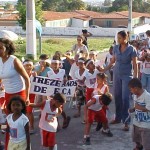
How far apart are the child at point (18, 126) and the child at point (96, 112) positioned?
210 centimetres

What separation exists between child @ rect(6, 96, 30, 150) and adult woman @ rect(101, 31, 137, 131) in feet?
10.3

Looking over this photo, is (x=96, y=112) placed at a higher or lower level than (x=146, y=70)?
lower

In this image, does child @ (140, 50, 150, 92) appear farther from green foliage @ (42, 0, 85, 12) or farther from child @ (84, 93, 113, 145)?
green foliage @ (42, 0, 85, 12)

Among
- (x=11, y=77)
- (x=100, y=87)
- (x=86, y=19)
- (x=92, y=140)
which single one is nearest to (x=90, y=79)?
(x=100, y=87)

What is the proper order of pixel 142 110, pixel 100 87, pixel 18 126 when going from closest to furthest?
pixel 18 126 → pixel 142 110 → pixel 100 87

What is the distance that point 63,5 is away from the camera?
3802 inches

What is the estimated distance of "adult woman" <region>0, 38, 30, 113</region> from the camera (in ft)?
22.2

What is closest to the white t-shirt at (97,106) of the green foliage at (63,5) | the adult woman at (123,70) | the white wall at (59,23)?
the adult woman at (123,70)

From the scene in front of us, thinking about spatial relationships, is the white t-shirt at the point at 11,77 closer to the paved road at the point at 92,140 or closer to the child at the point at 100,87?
the paved road at the point at 92,140

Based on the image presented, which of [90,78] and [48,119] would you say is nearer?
[48,119]

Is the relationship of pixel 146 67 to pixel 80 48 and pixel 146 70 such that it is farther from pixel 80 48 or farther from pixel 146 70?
pixel 80 48

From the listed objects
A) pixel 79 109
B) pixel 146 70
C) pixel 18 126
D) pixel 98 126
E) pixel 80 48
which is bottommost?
pixel 98 126

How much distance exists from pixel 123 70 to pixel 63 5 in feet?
292

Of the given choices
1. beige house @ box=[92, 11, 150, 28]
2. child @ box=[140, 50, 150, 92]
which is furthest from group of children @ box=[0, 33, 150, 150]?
beige house @ box=[92, 11, 150, 28]
